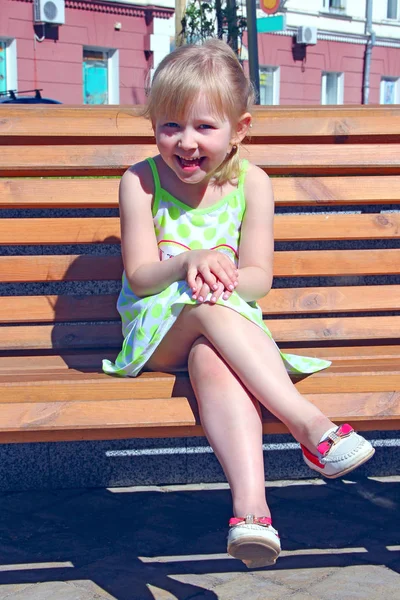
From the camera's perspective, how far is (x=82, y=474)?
3.95 metres

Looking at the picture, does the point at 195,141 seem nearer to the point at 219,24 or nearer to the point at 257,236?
the point at 257,236

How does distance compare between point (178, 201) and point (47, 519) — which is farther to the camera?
point (47, 519)

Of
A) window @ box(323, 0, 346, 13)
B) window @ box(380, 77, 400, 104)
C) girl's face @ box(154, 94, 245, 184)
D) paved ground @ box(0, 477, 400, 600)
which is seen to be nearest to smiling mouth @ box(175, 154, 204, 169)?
girl's face @ box(154, 94, 245, 184)

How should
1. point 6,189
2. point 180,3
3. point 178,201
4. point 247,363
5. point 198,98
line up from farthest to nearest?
point 180,3 < point 6,189 < point 178,201 < point 198,98 < point 247,363

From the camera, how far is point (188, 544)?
3344 millimetres

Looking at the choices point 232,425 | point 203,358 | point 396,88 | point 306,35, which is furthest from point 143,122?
point 396,88

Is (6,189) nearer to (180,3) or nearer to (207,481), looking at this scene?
(207,481)

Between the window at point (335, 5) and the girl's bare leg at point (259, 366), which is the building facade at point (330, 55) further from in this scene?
the girl's bare leg at point (259, 366)

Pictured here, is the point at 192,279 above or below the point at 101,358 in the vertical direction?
above

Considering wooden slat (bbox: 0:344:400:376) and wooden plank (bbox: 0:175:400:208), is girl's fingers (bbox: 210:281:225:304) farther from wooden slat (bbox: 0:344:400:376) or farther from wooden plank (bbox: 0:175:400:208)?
wooden plank (bbox: 0:175:400:208)

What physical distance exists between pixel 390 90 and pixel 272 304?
26.6 meters

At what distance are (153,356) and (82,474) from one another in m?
1.28

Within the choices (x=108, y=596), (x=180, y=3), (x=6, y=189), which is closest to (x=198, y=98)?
(x=6, y=189)

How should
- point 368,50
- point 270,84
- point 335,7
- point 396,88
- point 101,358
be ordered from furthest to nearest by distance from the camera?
point 396,88
point 368,50
point 335,7
point 270,84
point 101,358
